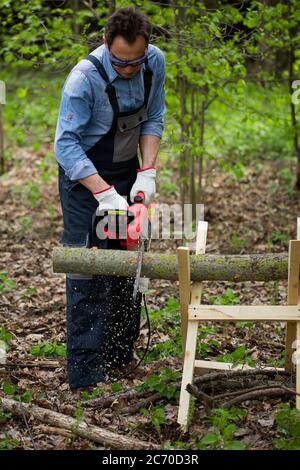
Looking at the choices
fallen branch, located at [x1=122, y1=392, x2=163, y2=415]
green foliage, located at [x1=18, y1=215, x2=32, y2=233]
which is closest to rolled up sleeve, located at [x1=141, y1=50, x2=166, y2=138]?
fallen branch, located at [x1=122, y1=392, x2=163, y2=415]

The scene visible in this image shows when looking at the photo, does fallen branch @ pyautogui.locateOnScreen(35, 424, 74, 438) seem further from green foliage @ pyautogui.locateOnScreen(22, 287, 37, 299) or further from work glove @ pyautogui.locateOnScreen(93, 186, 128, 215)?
green foliage @ pyautogui.locateOnScreen(22, 287, 37, 299)

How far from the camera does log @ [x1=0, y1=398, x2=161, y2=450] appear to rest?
139 inches

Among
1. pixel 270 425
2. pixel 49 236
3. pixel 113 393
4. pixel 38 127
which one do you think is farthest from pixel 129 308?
pixel 38 127

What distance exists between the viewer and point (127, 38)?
12.7ft

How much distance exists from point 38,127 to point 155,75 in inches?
331

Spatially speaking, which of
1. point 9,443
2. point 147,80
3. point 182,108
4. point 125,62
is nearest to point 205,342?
point 9,443

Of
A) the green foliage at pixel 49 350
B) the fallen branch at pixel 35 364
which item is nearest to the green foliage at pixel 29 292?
the green foliage at pixel 49 350

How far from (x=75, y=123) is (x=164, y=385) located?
5.62 ft

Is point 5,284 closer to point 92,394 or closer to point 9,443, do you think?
point 92,394

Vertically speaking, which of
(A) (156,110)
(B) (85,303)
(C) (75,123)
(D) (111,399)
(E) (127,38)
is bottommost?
(D) (111,399)

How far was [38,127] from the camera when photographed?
490 inches
